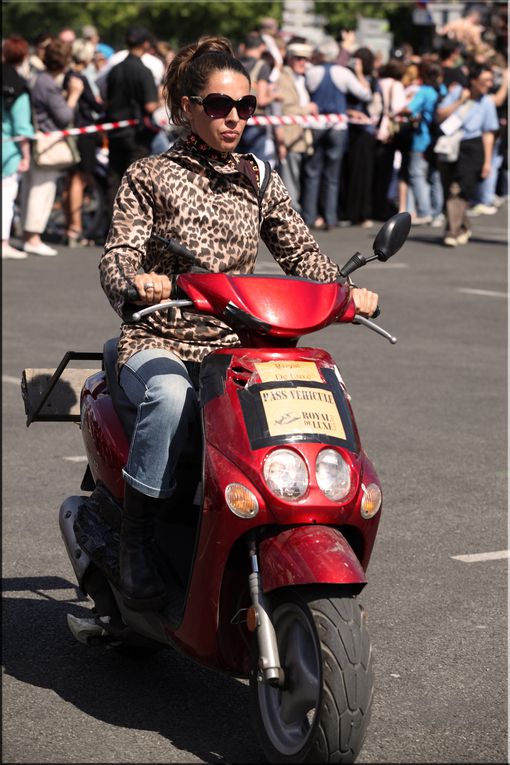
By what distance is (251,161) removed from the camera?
4.70 meters

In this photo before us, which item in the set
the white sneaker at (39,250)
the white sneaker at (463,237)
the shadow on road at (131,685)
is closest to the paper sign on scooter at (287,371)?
the shadow on road at (131,685)

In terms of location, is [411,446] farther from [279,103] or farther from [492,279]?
[279,103]

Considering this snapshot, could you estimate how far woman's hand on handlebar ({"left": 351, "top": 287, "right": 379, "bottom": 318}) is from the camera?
4289 mm

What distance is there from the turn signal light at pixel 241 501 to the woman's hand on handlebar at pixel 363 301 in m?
0.73

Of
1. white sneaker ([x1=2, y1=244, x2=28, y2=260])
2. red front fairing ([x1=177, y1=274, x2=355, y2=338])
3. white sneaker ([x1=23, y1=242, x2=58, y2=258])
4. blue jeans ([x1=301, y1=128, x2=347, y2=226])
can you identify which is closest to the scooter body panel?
red front fairing ([x1=177, y1=274, x2=355, y2=338])

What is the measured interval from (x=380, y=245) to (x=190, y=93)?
801mm

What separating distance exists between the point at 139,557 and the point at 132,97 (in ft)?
42.4

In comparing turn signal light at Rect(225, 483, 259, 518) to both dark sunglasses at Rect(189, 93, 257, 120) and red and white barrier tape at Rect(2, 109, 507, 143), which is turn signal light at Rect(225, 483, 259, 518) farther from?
red and white barrier tape at Rect(2, 109, 507, 143)

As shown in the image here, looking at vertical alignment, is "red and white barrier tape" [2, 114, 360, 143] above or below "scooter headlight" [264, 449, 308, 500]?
below

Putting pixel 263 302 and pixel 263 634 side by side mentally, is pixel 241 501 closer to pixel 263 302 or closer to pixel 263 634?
pixel 263 634

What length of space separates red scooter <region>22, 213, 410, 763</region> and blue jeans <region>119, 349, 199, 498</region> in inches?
2.7

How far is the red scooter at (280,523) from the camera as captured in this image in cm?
368

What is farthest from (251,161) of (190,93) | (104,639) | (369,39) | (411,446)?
(369,39)

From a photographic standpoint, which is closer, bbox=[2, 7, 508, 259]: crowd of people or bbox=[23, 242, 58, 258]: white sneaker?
bbox=[2, 7, 508, 259]: crowd of people
